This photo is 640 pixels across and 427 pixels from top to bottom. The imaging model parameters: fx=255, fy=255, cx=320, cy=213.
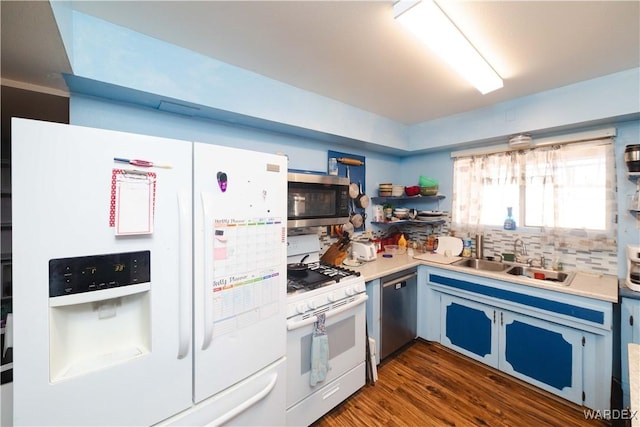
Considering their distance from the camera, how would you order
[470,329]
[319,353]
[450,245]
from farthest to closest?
1. [450,245]
2. [470,329]
3. [319,353]

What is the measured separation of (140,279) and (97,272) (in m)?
0.12

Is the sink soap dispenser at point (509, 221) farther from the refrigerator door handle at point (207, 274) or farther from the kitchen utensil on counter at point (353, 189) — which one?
the refrigerator door handle at point (207, 274)

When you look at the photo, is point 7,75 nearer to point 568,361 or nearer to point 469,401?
point 469,401

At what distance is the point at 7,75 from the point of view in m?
1.18

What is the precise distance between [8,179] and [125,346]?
1.29m

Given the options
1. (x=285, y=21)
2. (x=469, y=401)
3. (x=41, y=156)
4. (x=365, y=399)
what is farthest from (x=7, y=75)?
(x=469, y=401)

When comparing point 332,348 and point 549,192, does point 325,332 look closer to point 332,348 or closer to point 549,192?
point 332,348

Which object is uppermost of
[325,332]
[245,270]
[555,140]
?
[555,140]

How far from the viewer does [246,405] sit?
1.16 metres

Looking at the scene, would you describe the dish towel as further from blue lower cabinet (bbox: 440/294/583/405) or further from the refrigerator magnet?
blue lower cabinet (bbox: 440/294/583/405)

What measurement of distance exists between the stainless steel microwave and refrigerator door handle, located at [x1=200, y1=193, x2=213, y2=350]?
2.32ft

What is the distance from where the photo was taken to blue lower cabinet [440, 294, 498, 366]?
6.97ft

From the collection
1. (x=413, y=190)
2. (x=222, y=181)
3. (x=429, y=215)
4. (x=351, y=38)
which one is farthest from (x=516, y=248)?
(x=222, y=181)

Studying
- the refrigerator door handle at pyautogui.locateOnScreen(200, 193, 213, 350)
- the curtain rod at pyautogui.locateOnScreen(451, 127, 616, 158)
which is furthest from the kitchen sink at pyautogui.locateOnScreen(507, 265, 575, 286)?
the refrigerator door handle at pyautogui.locateOnScreen(200, 193, 213, 350)
